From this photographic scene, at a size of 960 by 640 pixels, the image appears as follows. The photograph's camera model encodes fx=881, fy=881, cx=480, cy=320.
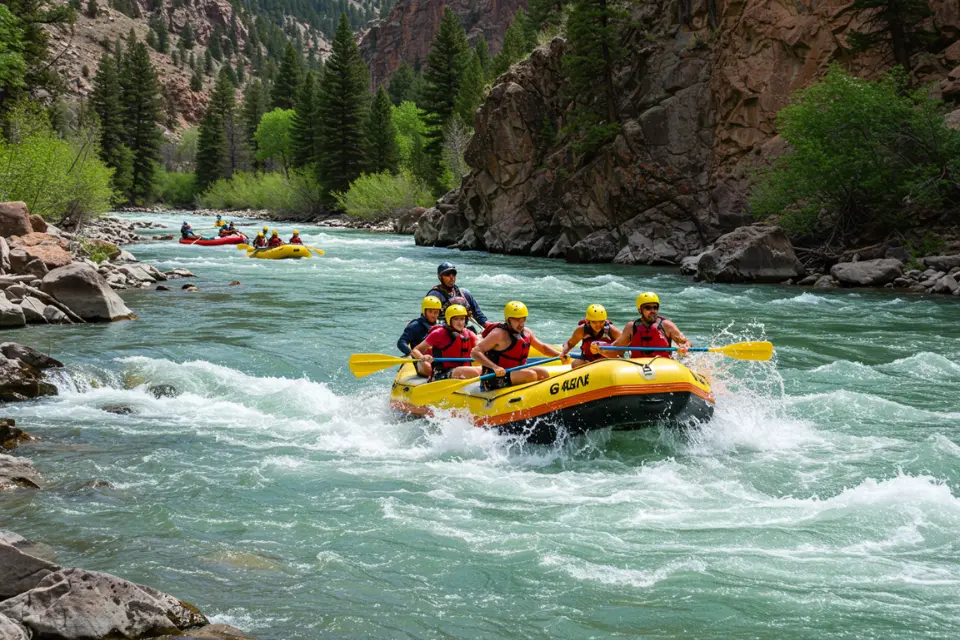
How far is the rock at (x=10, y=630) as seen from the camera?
3598 mm

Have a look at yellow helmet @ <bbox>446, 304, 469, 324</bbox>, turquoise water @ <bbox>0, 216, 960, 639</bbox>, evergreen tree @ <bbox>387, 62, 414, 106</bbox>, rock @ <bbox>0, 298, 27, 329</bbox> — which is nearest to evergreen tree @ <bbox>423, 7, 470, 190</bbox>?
evergreen tree @ <bbox>387, 62, 414, 106</bbox>

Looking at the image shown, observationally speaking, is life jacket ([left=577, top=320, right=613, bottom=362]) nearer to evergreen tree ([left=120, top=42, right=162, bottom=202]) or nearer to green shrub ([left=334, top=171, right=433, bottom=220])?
green shrub ([left=334, top=171, right=433, bottom=220])

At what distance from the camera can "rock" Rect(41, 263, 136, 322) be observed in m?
14.9

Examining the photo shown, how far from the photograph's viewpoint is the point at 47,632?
12.6 feet

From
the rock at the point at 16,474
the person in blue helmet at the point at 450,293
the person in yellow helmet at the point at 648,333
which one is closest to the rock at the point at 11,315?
the person in blue helmet at the point at 450,293

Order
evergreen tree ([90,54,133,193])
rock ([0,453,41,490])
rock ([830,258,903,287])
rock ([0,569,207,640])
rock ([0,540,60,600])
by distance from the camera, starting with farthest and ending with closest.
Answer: evergreen tree ([90,54,133,193]) < rock ([830,258,903,287]) < rock ([0,453,41,490]) < rock ([0,540,60,600]) < rock ([0,569,207,640])

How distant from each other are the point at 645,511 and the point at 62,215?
93.3ft

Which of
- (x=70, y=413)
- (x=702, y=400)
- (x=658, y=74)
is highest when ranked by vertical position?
(x=658, y=74)

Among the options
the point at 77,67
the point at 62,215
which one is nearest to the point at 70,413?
the point at 62,215

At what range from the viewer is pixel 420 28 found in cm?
13400

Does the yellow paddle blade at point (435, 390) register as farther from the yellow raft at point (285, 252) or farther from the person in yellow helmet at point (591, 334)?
the yellow raft at point (285, 252)

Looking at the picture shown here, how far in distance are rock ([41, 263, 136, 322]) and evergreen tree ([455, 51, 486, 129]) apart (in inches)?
1453

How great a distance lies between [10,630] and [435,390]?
570cm

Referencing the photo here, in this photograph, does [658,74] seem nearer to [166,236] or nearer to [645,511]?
[166,236]
